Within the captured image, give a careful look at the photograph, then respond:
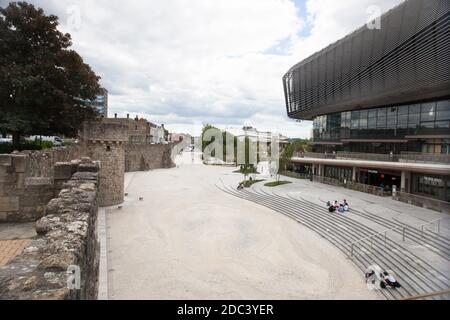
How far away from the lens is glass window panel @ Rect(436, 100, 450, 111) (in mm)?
24795

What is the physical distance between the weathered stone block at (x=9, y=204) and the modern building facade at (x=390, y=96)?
77.1 ft

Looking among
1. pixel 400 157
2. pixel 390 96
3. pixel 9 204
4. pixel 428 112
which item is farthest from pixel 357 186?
pixel 9 204

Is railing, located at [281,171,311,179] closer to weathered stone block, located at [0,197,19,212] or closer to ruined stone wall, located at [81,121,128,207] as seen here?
ruined stone wall, located at [81,121,128,207]

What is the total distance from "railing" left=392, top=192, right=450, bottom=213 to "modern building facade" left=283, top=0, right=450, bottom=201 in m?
2.22

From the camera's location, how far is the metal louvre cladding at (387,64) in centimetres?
2238

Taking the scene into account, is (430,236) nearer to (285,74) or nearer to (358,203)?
(358,203)

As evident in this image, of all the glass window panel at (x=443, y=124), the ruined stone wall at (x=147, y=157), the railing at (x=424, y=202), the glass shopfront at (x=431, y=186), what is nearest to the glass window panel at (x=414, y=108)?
the glass window panel at (x=443, y=124)

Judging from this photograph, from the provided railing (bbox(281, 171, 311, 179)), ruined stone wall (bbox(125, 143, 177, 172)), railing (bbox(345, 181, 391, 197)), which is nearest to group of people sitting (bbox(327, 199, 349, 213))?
railing (bbox(345, 181, 391, 197))

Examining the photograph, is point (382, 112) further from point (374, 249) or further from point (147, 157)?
point (147, 157)

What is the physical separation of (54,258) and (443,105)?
3076cm

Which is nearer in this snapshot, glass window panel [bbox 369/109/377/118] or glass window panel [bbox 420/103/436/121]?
glass window panel [bbox 420/103/436/121]

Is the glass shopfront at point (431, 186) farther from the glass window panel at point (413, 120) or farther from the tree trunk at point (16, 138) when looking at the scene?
the tree trunk at point (16, 138)

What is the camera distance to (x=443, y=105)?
25.1 metres
